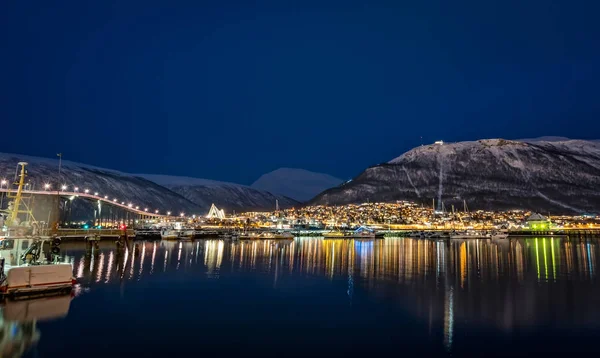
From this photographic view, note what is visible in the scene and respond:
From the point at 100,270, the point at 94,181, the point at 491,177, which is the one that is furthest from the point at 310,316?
the point at 491,177

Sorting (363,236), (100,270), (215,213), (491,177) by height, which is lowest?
(100,270)

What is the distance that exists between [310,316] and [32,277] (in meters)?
11.7

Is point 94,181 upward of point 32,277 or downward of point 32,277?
upward

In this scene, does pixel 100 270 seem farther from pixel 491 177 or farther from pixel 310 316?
pixel 491 177

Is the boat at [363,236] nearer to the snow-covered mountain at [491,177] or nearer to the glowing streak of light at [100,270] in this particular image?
the snow-covered mountain at [491,177]

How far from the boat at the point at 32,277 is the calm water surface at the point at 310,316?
1000 mm

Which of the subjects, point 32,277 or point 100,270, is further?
point 100,270

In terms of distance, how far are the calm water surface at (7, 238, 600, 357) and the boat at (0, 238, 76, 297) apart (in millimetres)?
1000

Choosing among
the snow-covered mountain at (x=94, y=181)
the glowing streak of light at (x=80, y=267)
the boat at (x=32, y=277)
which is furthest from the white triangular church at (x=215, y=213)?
the boat at (x=32, y=277)

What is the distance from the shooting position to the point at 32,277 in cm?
1812

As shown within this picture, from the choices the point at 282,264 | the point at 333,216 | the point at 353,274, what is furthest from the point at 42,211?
the point at 333,216

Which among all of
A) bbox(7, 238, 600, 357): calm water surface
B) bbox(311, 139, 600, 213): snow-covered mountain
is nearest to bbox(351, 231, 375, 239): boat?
bbox(311, 139, 600, 213): snow-covered mountain

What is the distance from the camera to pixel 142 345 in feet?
40.7

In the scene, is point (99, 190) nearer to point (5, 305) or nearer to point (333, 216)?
point (333, 216)
